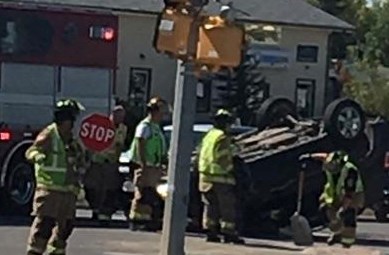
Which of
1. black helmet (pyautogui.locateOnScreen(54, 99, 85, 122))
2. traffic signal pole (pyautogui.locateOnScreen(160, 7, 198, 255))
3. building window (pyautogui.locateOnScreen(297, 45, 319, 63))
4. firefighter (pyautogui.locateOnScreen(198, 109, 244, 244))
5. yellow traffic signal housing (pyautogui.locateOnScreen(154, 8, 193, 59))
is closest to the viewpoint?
yellow traffic signal housing (pyautogui.locateOnScreen(154, 8, 193, 59))

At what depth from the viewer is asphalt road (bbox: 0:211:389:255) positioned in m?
17.9

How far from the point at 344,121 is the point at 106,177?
3.50 meters

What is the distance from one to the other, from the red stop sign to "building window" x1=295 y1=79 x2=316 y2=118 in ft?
99.7

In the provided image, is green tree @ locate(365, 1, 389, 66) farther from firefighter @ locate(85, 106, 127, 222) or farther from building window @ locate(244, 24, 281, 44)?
firefighter @ locate(85, 106, 127, 222)

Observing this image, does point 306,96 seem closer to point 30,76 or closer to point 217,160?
point 30,76

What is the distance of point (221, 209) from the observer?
19500mm

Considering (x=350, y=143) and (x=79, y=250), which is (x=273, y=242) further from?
(x=79, y=250)

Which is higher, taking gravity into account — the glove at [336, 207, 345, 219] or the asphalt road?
the glove at [336, 207, 345, 219]

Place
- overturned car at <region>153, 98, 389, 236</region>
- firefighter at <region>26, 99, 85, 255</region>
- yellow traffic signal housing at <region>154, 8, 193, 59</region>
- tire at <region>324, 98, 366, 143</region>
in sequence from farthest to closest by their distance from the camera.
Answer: tire at <region>324, 98, 366, 143</region> < overturned car at <region>153, 98, 389, 236</region> < firefighter at <region>26, 99, 85, 255</region> < yellow traffic signal housing at <region>154, 8, 193, 59</region>

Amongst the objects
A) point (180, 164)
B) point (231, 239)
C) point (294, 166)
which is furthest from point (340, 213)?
point (180, 164)

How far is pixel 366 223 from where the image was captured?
83.9ft

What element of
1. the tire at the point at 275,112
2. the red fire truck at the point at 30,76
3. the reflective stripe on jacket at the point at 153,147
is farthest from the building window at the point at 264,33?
the reflective stripe on jacket at the point at 153,147

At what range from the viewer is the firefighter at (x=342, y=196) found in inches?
765

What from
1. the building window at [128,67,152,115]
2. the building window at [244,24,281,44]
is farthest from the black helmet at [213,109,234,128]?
the building window at [244,24,281,44]
